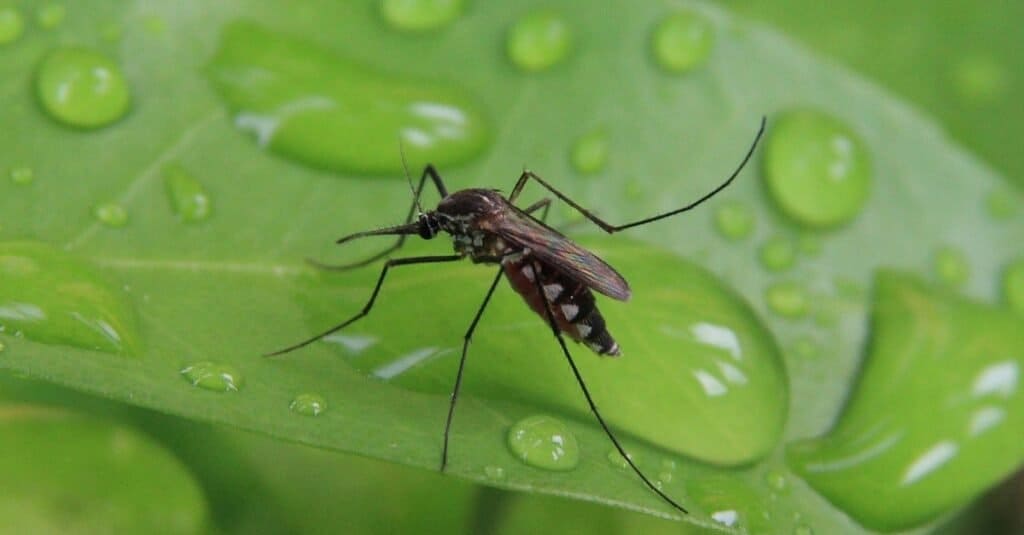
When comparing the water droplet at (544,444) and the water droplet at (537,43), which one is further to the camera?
the water droplet at (537,43)

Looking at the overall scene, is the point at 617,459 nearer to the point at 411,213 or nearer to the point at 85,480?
the point at 411,213

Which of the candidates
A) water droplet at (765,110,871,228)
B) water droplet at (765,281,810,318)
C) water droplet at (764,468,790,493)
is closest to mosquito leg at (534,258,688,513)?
water droplet at (764,468,790,493)

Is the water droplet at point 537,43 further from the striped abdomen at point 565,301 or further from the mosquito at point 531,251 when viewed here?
the striped abdomen at point 565,301

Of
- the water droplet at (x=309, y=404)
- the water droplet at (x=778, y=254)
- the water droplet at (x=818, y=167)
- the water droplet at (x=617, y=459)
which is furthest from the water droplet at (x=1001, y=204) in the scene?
the water droplet at (x=309, y=404)

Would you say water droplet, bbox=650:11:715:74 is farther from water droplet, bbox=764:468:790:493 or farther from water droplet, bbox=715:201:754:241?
water droplet, bbox=764:468:790:493

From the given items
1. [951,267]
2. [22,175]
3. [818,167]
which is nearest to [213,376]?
[22,175]

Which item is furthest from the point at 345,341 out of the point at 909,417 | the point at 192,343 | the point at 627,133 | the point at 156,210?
the point at 909,417

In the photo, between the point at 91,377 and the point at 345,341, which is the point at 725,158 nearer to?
the point at 345,341
